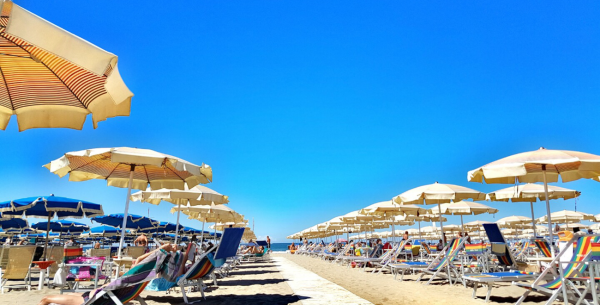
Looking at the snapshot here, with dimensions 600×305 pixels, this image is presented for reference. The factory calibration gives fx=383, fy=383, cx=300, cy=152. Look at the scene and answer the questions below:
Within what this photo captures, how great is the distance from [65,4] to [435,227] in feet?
73.5

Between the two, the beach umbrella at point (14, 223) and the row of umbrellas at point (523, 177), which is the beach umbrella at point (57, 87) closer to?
the row of umbrellas at point (523, 177)

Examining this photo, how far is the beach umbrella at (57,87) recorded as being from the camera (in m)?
2.29

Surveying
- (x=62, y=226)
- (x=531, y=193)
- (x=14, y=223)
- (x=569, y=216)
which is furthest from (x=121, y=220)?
(x=569, y=216)

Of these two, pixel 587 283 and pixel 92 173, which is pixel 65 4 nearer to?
pixel 92 173

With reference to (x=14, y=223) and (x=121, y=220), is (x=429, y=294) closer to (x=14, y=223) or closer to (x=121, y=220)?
(x=121, y=220)

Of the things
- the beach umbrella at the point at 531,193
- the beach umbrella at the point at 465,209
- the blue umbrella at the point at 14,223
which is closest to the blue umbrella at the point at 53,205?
the blue umbrella at the point at 14,223

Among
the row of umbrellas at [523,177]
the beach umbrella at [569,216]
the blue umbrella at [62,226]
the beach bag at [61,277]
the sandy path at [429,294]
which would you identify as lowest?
the sandy path at [429,294]

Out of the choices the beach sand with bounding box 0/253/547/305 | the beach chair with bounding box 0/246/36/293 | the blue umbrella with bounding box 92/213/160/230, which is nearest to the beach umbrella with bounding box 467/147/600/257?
the beach sand with bounding box 0/253/547/305

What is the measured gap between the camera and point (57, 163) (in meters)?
5.82

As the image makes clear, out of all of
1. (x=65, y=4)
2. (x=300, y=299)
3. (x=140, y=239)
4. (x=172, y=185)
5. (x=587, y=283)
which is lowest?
(x=300, y=299)

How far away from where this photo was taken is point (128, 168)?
755 centimetres

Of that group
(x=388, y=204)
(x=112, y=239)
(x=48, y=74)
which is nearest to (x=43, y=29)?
(x=48, y=74)

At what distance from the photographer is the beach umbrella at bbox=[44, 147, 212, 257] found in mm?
5609

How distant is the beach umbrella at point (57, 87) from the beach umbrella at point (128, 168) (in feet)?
6.88
